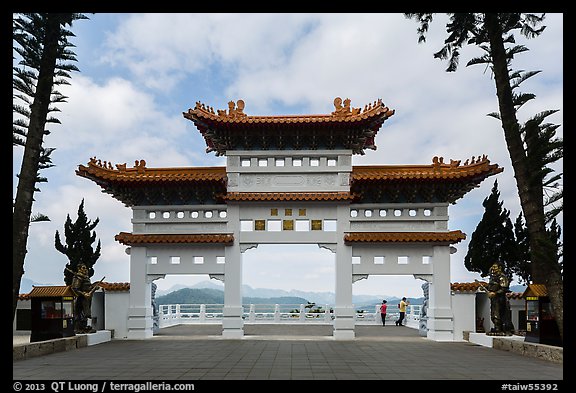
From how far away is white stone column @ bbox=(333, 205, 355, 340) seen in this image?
16.4m

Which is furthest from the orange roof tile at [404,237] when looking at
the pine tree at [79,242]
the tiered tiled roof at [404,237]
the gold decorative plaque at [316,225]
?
the pine tree at [79,242]

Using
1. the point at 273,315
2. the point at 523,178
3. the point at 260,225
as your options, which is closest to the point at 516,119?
the point at 523,178

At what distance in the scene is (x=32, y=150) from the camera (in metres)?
13.2

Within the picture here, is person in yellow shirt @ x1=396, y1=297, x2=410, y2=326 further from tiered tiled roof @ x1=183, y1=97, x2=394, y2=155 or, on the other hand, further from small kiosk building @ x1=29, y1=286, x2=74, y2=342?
small kiosk building @ x1=29, y1=286, x2=74, y2=342

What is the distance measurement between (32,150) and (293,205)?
778cm

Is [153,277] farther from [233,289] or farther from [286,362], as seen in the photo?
[286,362]

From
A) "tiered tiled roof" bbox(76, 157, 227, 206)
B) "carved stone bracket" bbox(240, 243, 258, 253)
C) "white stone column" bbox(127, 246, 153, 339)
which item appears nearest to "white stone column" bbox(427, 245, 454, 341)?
"carved stone bracket" bbox(240, 243, 258, 253)

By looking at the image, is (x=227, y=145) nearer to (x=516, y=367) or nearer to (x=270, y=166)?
(x=270, y=166)

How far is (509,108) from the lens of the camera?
44.3 feet

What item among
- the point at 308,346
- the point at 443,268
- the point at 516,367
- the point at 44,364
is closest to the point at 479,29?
the point at 443,268

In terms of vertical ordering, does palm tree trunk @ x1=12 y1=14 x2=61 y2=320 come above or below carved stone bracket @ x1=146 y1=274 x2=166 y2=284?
above

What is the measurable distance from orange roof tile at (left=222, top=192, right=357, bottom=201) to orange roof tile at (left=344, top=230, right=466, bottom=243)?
4.19 ft

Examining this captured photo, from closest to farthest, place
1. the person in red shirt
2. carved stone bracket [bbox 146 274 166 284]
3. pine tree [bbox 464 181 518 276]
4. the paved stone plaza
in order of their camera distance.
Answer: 1. the paved stone plaza
2. carved stone bracket [bbox 146 274 166 284]
3. the person in red shirt
4. pine tree [bbox 464 181 518 276]

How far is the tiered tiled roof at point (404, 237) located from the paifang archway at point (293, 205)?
3cm
